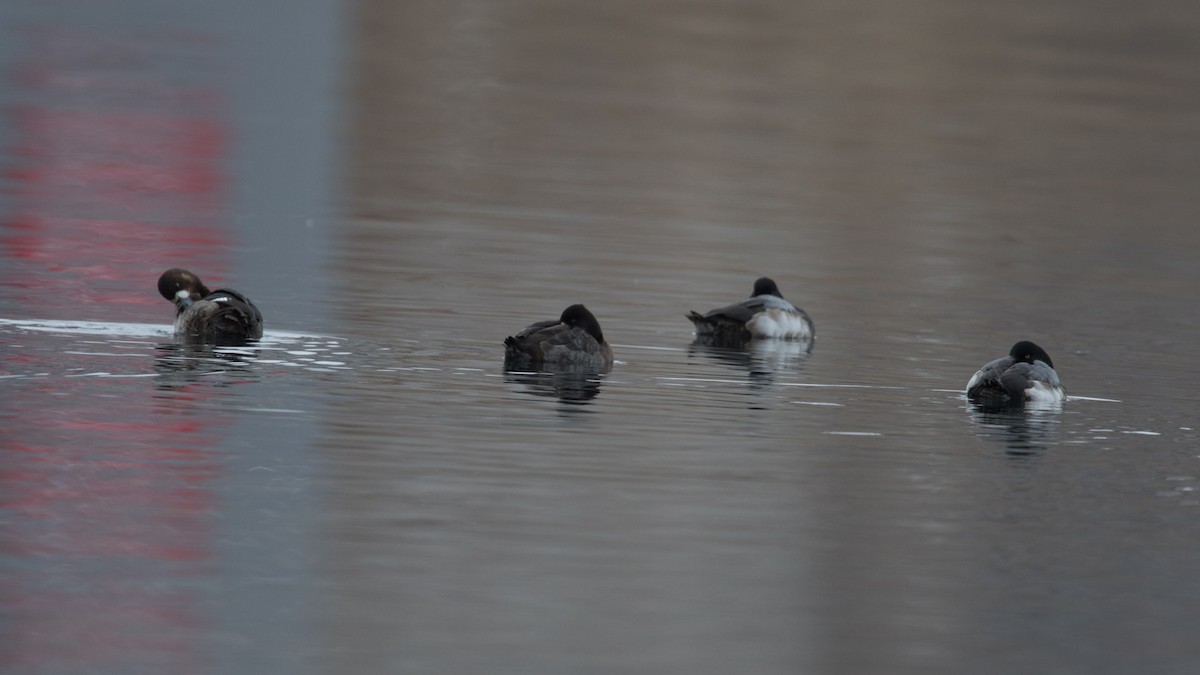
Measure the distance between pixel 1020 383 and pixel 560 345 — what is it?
10.8 ft

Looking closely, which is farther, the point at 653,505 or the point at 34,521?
the point at 653,505

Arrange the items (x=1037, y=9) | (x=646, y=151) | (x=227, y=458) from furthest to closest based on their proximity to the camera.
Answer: (x=1037, y=9) → (x=646, y=151) → (x=227, y=458)

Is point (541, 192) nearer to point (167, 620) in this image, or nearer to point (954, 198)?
point (954, 198)

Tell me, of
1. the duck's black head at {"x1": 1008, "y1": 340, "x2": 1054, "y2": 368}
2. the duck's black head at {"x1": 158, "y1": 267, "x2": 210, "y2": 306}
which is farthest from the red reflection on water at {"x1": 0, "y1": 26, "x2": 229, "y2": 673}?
the duck's black head at {"x1": 1008, "y1": 340, "x2": 1054, "y2": 368}

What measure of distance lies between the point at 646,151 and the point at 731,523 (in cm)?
Result: 2598

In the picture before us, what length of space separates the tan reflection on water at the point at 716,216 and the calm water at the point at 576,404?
0.06 metres

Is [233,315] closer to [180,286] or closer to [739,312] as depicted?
[180,286]

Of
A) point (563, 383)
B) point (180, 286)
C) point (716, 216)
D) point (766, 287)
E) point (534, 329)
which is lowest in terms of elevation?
point (563, 383)

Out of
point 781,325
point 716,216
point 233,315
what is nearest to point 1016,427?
point 781,325

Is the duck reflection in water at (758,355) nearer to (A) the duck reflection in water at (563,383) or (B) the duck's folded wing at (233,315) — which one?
(A) the duck reflection in water at (563,383)

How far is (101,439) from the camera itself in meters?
13.0

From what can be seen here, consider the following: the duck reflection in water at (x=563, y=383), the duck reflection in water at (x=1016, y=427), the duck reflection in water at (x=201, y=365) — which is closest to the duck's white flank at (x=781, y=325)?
the duck reflection in water at (x=563, y=383)

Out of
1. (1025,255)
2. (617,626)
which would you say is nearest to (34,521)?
(617,626)

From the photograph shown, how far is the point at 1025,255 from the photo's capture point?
2677 centimetres
